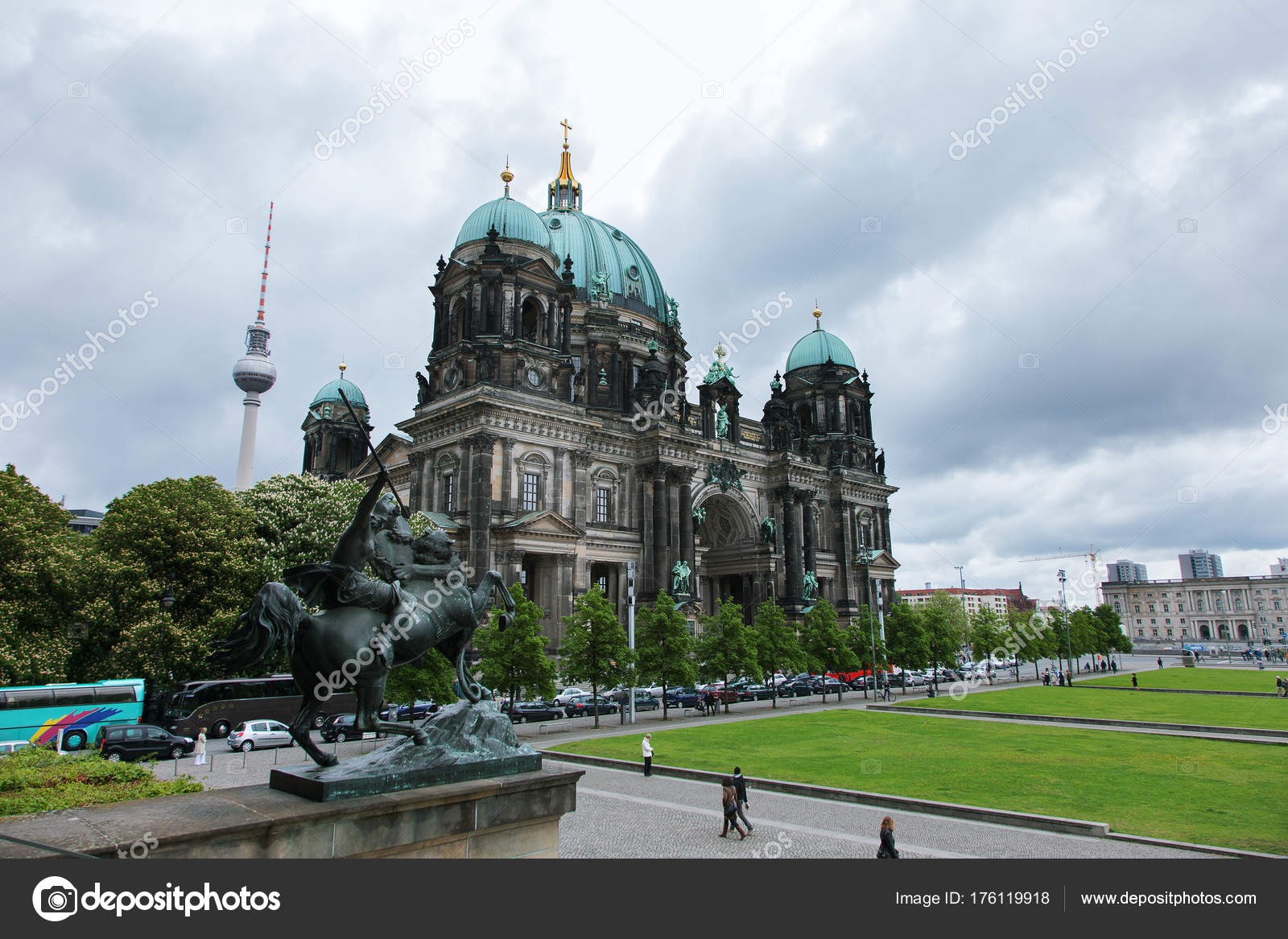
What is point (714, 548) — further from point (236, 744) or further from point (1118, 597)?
point (1118, 597)

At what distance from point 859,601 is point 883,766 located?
191ft

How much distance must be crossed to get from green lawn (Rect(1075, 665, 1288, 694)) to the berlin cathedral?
900 inches

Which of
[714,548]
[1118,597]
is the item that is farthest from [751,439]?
[1118,597]

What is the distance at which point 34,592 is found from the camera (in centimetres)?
3612

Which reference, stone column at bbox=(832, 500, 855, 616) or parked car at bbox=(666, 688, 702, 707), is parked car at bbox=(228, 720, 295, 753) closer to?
→ parked car at bbox=(666, 688, 702, 707)

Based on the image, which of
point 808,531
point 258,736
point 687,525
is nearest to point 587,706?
point 258,736

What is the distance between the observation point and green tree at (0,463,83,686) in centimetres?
3381

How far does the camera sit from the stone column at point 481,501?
48.5 metres

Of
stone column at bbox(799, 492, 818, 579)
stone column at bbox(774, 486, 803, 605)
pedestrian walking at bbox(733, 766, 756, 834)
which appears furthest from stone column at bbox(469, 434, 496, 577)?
stone column at bbox(799, 492, 818, 579)

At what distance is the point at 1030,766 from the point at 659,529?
127ft

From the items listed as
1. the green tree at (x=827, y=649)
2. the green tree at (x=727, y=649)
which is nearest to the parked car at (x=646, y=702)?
the green tree at (x=727, y=649)

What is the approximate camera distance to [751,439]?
2960 inches
